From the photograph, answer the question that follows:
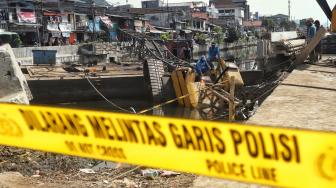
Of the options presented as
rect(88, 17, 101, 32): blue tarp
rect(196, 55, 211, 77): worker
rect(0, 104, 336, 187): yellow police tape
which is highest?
rect(88, 17, 101, 32): blue tarp

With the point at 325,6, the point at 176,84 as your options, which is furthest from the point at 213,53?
the point at 325,6

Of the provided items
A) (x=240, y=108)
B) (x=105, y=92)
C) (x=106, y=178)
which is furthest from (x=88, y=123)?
(x=105, y=92)

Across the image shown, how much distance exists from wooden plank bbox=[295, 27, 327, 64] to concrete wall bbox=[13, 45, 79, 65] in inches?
670

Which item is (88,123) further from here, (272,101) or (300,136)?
(272,101)

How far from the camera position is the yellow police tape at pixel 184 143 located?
9.77ft

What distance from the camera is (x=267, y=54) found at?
21.4 meters

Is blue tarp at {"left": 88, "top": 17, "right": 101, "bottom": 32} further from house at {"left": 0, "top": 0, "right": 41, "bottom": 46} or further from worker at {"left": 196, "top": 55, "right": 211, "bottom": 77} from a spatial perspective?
worker at {"left": 196, "top": 55, "right": 211, "bottom": 77}

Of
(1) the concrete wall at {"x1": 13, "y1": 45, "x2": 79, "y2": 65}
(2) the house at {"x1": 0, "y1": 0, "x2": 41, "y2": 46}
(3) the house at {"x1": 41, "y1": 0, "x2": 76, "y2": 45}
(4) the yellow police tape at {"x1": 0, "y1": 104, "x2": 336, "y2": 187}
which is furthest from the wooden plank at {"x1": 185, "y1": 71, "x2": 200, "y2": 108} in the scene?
(2) the house at {"x1": 0, "y1": 0, "x2": 41, "y2": 46}

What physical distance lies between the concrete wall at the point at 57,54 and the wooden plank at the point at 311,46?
670 inches

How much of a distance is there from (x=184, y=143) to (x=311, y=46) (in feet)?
50.0

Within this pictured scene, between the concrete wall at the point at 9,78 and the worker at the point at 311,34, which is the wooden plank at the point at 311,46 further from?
the concrete wall at the point at 9,78

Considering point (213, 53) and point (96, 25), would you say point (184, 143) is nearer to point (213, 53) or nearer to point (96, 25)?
point (213, 53)

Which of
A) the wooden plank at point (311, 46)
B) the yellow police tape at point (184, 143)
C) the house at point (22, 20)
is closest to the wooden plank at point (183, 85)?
the wooden plank at point (311, 46)

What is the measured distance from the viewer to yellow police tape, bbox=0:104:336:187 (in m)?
2.98
